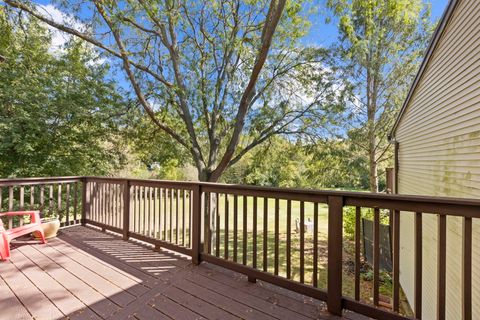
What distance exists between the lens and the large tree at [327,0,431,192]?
8414 mm

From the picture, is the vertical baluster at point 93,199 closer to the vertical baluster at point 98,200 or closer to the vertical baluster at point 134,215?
the vertical baluster at point 98,200

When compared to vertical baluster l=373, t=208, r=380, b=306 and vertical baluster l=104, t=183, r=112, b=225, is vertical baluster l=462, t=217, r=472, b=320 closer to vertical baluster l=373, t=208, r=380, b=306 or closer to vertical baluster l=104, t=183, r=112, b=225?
vertical baluster l=373, t=208, r=380, b=306

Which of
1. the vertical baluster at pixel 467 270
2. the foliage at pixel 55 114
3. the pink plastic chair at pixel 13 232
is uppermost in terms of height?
the foliage at pixel 55 114

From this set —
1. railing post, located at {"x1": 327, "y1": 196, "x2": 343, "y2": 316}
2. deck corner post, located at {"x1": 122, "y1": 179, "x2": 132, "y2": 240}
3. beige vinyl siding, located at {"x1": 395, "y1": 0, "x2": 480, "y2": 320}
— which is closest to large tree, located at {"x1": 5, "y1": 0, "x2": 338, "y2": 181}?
deck corner post, located at {"x1": 122, "y1": 179, "x2": 132, "y2": 240}

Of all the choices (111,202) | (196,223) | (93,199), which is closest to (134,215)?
(111,202)

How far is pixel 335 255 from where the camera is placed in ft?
6.85

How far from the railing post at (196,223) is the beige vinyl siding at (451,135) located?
3.28m

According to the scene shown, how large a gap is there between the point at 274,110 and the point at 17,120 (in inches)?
297

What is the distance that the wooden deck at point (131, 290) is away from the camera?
2102 mm

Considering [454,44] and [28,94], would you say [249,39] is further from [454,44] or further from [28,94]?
[28,94]

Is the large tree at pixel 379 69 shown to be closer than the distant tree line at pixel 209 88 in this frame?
No

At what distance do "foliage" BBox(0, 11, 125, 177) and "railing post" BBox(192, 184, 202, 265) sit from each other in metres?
6.22

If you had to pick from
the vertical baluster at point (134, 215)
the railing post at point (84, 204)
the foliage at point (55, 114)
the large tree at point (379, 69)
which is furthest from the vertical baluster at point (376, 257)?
the foliage at point (55, 114)

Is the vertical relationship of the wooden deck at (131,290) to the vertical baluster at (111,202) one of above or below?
below
